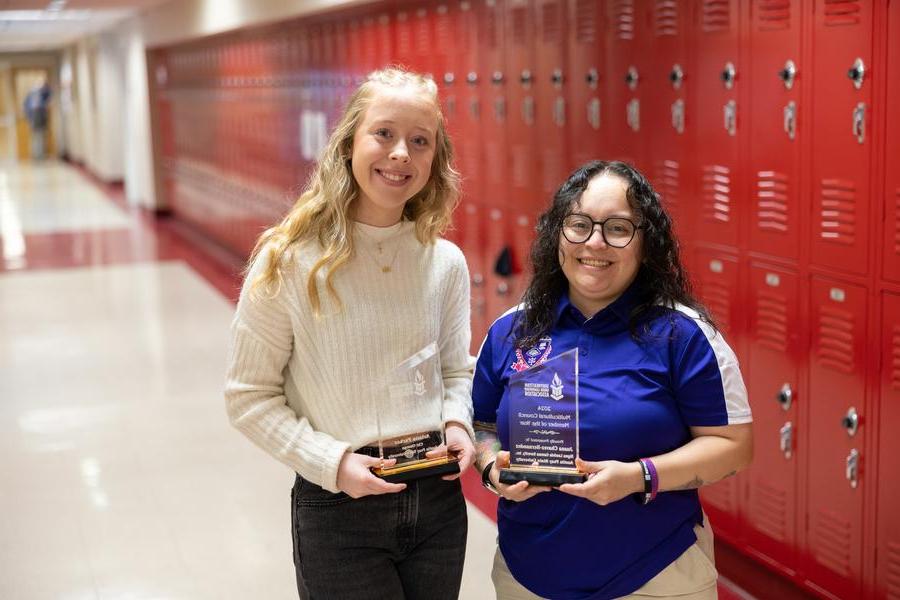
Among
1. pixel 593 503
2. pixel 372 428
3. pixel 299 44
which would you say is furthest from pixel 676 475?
pixel 299 44

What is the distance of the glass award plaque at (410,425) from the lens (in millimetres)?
1928

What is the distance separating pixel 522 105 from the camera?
17.6 feet

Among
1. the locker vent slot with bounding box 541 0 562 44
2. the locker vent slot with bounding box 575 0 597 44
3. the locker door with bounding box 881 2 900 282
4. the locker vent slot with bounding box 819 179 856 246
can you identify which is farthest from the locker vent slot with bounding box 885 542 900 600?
the locker vent slot with bounding box 541 0 562 44

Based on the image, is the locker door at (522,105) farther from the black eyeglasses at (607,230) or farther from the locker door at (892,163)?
the black eyeglasses at (607,230)

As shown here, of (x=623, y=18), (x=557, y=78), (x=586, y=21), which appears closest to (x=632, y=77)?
(x=623, y=18)

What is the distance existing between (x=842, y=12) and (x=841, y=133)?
13.7 inches

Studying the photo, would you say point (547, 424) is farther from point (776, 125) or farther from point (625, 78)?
point (625, 78)

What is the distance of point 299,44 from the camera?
29.8 ft

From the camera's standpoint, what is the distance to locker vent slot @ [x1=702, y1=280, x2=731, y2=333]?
12.8ft

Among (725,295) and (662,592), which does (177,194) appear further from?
(662,592)

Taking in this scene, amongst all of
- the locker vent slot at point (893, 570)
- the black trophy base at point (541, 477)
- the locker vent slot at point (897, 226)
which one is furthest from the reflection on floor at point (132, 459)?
the black trophy base at point (541, 477)

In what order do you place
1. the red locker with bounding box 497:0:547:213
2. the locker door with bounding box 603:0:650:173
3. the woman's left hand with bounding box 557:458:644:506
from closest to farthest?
1. the woman's left hand with bounding box 557:458:644:506
2. the locker door with bounding box 603:0:650:173
3. the red locker with bounding box 497:0:547:213

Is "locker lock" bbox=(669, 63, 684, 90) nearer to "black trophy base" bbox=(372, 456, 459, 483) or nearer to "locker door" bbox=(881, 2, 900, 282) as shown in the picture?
"locker door" bbox=(881, 2, 900, 282)

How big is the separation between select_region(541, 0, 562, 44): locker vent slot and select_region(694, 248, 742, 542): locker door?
1.43 m
